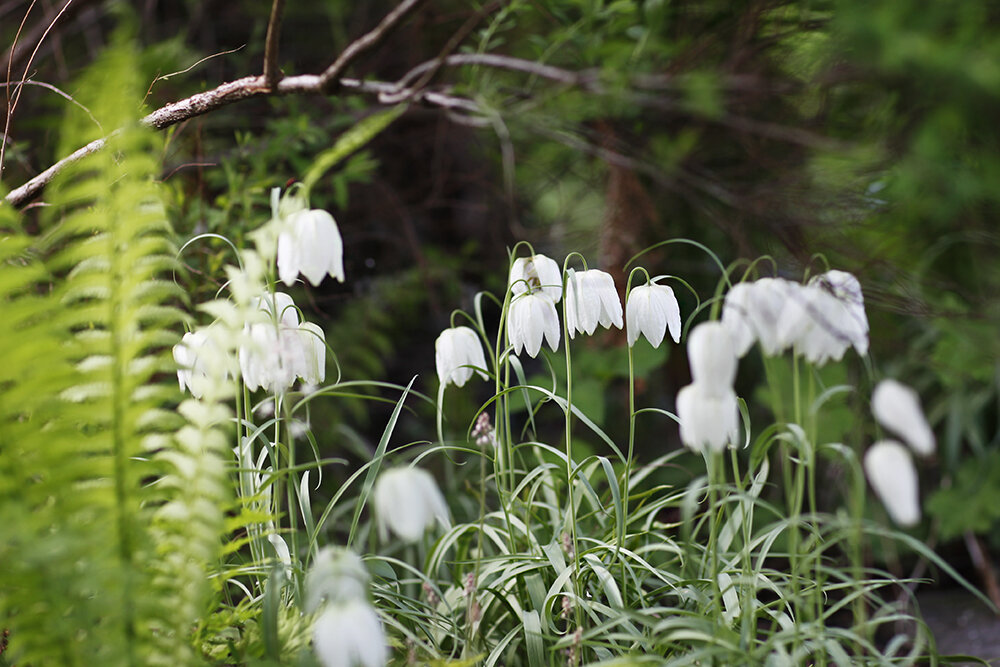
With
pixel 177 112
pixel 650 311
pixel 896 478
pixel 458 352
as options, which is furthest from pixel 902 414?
pixel 177 112

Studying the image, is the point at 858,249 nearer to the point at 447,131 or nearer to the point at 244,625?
the point at 447,131

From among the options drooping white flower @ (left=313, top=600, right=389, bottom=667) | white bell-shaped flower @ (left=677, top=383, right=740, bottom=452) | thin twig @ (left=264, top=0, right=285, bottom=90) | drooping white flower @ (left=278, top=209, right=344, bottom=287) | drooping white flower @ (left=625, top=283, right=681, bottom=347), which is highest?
thin twig @ (left=264, top=0, right=285, bottom=90)

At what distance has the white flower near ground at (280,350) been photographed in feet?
3.44

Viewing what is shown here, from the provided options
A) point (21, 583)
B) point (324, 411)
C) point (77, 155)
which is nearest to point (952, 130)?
point (324, 411)

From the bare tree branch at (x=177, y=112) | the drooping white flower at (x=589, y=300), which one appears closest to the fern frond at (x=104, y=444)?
the bare tree branch at (x=177, y=112)

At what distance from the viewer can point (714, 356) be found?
908 mm

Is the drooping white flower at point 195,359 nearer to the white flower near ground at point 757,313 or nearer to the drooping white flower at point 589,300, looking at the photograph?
the drooping white flower at point 589,300

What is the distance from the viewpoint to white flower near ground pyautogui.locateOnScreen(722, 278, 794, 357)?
94 centimetres

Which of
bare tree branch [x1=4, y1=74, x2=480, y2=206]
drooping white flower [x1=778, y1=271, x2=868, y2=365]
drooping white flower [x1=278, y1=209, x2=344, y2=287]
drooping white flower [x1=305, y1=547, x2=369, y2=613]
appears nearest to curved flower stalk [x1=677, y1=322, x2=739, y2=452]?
drooping white flower [x1=778, y1=271, x2=868, y2=365]

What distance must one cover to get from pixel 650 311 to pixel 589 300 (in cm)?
11

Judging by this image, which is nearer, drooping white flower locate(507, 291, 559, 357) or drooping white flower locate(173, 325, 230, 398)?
drooping white flower locate(173, 325, 230, 398)

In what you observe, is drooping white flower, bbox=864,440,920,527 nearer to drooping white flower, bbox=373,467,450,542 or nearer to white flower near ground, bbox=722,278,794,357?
white flower near ground, bbox=722,278,794,357

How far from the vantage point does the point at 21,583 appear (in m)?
0.84

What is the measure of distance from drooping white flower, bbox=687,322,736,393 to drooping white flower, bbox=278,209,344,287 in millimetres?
541
